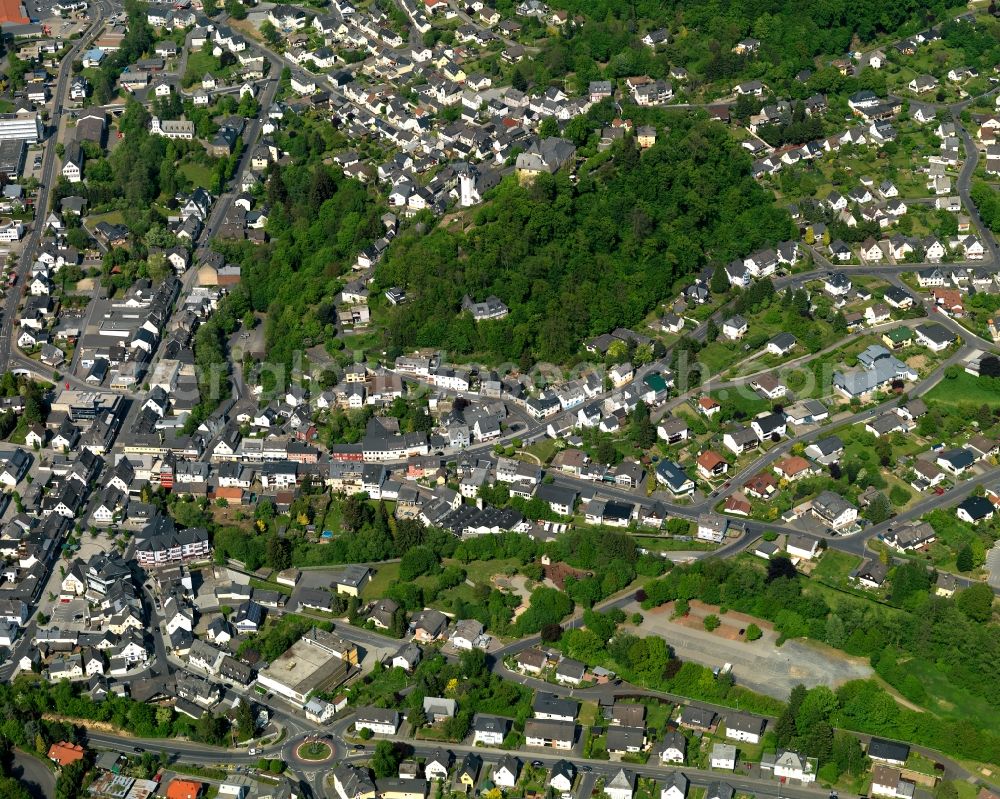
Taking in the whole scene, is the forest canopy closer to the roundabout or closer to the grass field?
the grass field

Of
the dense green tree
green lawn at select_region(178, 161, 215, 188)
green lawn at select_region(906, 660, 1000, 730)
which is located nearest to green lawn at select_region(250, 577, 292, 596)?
green lawn at select_region(906, 660, 1000, 730)

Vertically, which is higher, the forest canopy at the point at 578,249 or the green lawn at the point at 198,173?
the forest canopy at the point at 578,249

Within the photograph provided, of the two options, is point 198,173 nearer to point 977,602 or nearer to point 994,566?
point 994,566

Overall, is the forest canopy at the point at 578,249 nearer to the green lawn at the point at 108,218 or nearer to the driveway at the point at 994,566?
the green lawn at the point at 108,218

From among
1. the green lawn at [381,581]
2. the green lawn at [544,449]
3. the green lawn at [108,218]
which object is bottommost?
the green lawn at [381,581]

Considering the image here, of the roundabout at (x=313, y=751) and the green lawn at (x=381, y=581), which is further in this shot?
the green lawn at (x=381, y=581)

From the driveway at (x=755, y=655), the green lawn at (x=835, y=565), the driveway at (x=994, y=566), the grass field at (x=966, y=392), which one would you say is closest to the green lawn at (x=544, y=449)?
the driveway at (x=755, y=655)

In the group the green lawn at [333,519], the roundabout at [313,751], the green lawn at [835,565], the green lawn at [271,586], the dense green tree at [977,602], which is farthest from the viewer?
the green lawn at [333,519]

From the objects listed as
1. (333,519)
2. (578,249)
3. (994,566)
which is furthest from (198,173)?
(994,566)
